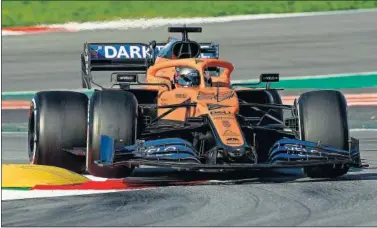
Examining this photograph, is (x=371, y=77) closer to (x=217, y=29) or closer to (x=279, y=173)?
(x=217, y=29)

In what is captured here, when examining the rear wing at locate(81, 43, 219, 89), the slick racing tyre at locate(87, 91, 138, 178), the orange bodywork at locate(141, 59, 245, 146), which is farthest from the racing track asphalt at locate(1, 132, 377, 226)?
the rear wing at locate(81, 43, 219, 89)

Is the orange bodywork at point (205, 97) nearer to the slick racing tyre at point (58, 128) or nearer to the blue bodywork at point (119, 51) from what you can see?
the slick racing tyre at point (58, 128)

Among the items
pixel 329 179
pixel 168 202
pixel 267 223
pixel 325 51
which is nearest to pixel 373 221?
pixel 267 223

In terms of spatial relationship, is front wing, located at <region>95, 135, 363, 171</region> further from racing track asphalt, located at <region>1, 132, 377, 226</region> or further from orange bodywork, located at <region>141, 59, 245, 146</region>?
orange bodywork, located at <region>141, 59, 245, 146</region>

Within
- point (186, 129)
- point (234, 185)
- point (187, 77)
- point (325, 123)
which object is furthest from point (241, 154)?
point (187, 77)

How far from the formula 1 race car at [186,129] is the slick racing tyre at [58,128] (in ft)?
0.04

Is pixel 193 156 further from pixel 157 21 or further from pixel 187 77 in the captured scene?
pixel 157 21

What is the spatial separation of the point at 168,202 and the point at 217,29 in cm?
1994

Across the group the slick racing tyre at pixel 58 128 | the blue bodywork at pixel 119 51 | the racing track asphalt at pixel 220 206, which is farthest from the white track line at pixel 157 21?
the racing track asphalt at pixel 220 206

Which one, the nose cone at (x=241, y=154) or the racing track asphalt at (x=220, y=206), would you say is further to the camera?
the nose cone at (x=241, y=154)

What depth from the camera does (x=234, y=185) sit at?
12445 mm

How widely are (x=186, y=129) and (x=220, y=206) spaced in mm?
2123

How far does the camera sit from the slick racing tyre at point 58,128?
1339cm

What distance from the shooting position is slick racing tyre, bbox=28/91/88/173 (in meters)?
13.4
